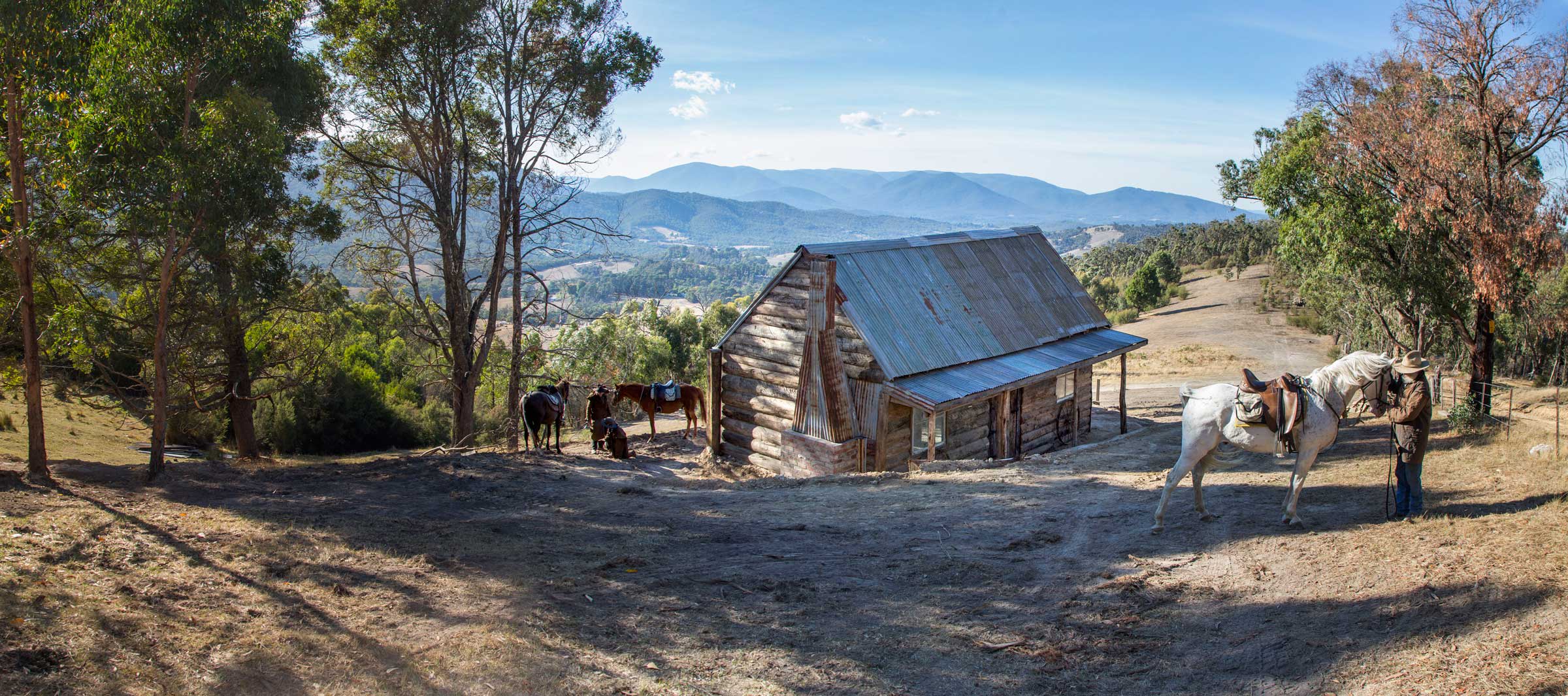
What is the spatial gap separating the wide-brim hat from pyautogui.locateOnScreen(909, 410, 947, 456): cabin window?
335 inches

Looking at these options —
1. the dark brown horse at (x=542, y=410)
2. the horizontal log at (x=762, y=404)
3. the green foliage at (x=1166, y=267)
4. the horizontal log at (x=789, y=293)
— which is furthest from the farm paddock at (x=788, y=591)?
the green foliage at (x=1166, y=267)

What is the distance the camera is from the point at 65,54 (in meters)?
9.89

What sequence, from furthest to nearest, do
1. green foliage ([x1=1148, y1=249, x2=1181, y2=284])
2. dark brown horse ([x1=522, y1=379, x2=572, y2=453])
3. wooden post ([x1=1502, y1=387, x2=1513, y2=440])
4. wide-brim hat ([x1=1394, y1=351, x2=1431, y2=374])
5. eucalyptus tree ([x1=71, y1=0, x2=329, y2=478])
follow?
green foliage ([x1=1148, y1=249, x2=1181, y2=284])
dark brown horse ([x1=522, y1=379, x2=572, y2=453])
wooden post ([x1=1502, y1=387, x2=1513, y2=440])
eucalyptus tree ([x1=71, y1=0, x2=329, y2=478])
wide-brim hat ([x1=1394, y1=351, x2=1431, y2=374])

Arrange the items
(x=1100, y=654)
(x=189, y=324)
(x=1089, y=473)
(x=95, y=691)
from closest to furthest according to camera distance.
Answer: (x=95, y=691), (x=1100, y=654), (x=189, y=324), (x=1089, y=473)

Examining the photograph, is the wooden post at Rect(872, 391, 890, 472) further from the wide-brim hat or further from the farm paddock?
the wide-brim hat

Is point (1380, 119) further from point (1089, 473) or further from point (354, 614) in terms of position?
point (354, 614)

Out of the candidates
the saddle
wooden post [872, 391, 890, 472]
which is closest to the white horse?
wooden post [872, 391, 890, 472]

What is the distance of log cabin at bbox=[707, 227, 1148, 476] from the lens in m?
15.3

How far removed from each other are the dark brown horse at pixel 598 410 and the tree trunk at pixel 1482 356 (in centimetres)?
1697

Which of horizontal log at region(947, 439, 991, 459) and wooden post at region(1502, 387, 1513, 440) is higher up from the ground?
wooden post at region(1502, 387, 1513, 440)

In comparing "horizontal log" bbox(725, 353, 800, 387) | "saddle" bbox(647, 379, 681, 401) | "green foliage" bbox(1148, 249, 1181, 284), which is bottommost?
"saddle" bbox(647, 379, 681, 401)

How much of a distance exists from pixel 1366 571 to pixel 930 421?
8.04 m

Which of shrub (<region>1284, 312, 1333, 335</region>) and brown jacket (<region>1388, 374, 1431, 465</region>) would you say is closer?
brown jacket (<region>1388, 374, 1431, 465</region>)

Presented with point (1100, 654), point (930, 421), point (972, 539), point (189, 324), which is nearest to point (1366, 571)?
point (1100, 654)
